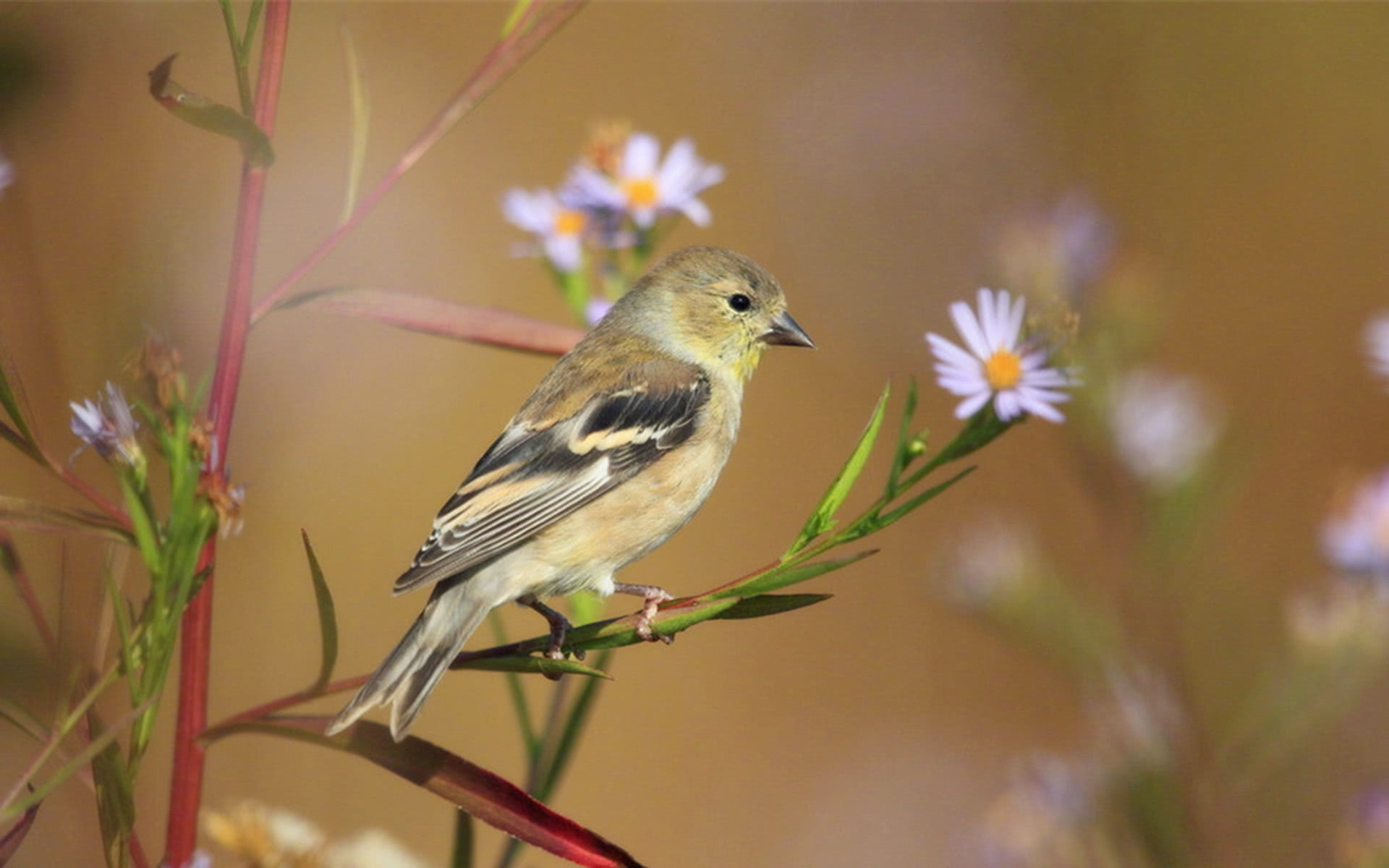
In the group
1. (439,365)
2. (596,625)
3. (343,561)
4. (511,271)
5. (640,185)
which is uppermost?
(511,271)

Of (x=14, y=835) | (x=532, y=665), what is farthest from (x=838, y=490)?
(x=14, y=835)

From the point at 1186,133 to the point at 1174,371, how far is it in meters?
1.48

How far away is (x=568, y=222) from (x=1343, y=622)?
1.37 m

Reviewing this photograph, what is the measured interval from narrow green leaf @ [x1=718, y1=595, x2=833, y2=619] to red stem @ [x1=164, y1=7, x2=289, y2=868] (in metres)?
0.46

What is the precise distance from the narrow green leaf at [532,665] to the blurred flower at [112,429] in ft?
1.07

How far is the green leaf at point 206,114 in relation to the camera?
0.97m

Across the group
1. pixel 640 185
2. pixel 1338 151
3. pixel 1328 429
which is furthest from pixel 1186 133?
pixel 640 185

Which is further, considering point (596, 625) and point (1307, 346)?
point (1307, 346)

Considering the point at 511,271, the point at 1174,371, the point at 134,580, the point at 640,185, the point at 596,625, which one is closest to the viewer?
the point at 596,625

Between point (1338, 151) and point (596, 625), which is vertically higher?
point (1338, 151)

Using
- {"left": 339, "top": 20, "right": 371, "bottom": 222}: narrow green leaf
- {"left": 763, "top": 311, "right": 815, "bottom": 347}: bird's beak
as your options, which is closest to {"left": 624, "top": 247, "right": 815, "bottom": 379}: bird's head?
{"left": 763, "top": 311, "right": 815, "bottom": 347}: bird's beak

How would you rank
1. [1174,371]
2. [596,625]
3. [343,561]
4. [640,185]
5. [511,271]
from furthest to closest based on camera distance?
[511,271] → [1174,371] → [343,561] → [640,185] → [596,625]

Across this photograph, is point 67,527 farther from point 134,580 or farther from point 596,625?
point 134,580

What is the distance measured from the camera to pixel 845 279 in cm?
529
